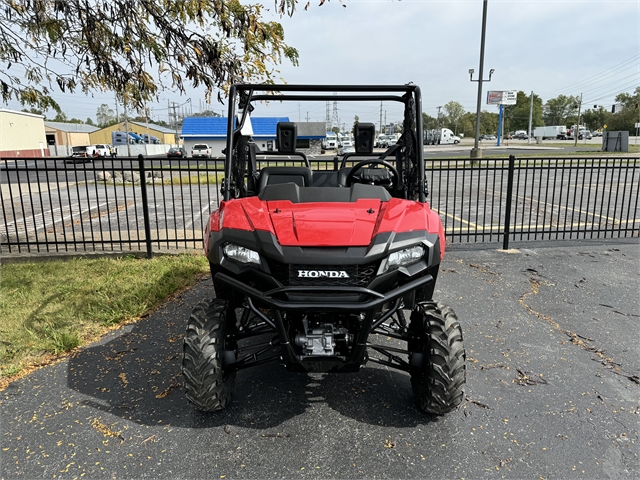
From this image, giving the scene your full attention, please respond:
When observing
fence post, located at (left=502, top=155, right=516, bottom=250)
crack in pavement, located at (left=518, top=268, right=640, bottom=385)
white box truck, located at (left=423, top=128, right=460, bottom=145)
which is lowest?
crack in pavement, located at (left=518, top=268, right=640, bottom=385)

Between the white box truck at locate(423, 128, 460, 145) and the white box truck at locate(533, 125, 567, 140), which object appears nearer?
the white box truck at locate(423, 128, 460, 145)

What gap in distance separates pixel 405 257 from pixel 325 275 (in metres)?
0.53

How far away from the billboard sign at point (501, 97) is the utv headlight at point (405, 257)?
67016 millimetres

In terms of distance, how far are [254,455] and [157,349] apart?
1.86m

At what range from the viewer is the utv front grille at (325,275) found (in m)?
2.84

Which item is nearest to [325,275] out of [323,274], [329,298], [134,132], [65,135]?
[323,274]

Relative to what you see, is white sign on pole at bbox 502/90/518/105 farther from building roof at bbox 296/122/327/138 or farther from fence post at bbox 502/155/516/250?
fence post at bbox 502/155/516/250

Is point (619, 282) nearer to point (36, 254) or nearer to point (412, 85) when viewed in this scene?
point (412, 85)

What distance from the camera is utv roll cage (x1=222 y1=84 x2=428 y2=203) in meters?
3.83

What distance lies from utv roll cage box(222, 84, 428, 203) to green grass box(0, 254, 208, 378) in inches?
81.4

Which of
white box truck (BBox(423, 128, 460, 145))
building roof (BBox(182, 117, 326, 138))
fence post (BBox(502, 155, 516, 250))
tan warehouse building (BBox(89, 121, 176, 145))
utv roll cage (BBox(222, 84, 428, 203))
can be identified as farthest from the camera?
tan warehouse building (BBox(89, 121, 176, 145))

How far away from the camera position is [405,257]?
2.96 metres

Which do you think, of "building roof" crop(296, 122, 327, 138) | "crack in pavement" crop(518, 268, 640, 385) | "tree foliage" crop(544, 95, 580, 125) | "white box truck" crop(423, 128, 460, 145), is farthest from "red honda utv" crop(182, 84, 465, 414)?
"tree foliage" crop(544, 95, 580, 125)

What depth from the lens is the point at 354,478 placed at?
2.66 m
